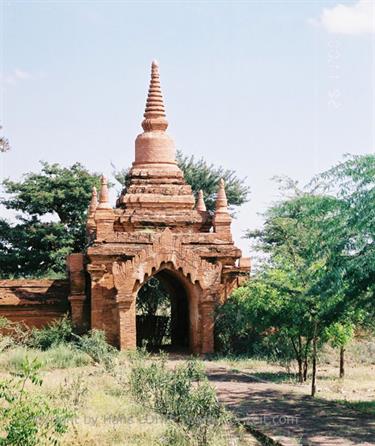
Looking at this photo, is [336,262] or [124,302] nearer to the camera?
[336,262]

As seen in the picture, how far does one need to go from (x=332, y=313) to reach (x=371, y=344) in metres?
7.73

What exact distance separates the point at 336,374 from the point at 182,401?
8.11 m

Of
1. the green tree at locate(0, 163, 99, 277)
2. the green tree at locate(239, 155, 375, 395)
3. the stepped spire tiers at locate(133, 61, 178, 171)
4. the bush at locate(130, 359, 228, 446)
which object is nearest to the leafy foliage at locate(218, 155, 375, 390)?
the green tree at locate(239, 155, 375, 395)

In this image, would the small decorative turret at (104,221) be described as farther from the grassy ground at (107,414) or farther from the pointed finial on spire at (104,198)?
the grassy ground at (107,414)

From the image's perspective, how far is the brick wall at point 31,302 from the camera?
840 inches

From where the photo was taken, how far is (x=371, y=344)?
20688mm

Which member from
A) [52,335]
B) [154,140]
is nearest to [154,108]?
[154,140]

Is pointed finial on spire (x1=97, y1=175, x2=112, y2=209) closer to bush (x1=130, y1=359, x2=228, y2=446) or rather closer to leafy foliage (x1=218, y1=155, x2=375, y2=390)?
leafy foliage (x1=218, y1=155, x2=375, y2=390)

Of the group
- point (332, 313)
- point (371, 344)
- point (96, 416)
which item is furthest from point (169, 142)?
point (96, 416)

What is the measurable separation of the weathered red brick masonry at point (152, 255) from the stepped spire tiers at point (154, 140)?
0.11ft

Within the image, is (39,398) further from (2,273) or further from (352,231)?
(2,273)

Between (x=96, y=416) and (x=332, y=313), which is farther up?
(x=332, y=313)

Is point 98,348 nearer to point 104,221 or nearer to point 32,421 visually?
point 104,221

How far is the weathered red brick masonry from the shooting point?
20328 mm
